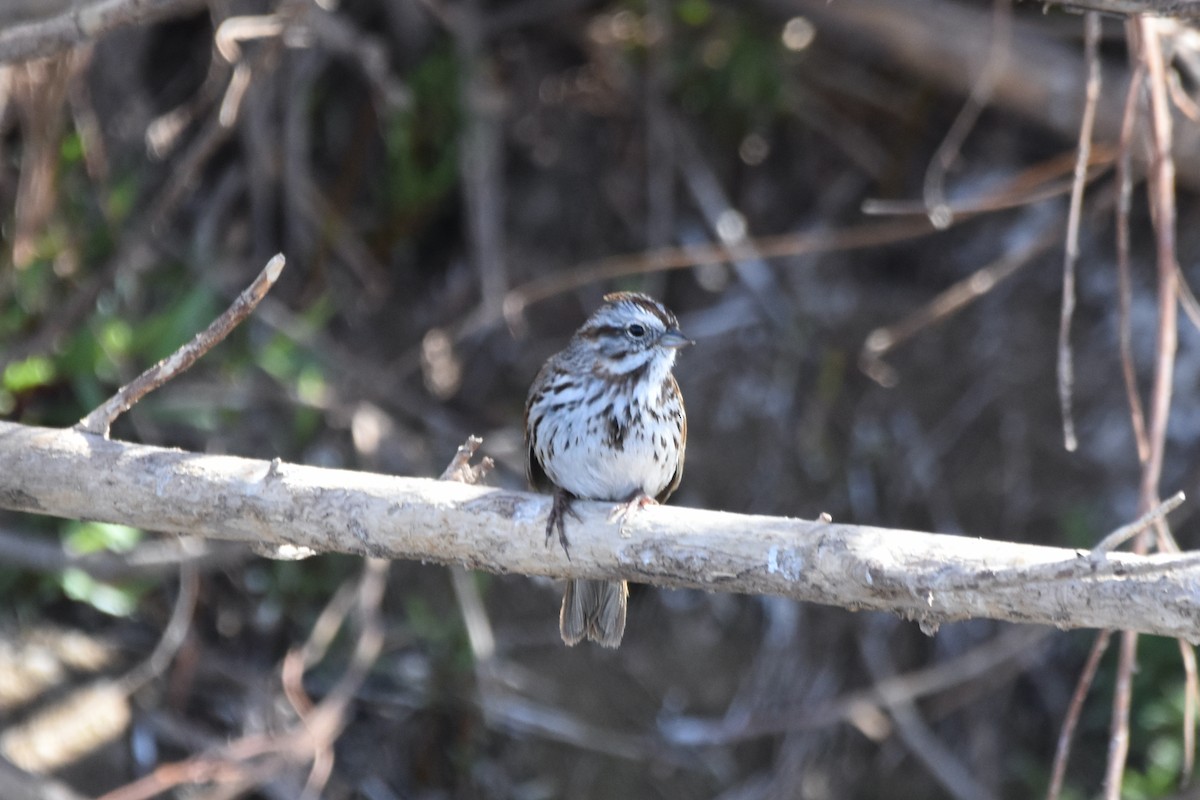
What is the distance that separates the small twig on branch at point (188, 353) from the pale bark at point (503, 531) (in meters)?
0.06

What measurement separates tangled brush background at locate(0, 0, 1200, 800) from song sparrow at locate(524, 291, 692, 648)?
731 millimetres

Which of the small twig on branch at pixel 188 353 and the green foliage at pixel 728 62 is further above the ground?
the green foliage at pixel 728 62

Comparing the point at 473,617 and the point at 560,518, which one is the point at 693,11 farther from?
the point at 560,518

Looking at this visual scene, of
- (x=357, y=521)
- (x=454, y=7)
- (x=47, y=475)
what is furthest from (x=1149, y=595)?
(x=454, y=7)

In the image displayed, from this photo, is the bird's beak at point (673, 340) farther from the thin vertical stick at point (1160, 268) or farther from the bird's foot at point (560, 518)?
the thin vertical stick at point (1160, 268)

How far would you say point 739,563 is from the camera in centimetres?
244

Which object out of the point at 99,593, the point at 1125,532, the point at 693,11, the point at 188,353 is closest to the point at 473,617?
the point at 99,593

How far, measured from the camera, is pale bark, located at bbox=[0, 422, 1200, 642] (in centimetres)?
229

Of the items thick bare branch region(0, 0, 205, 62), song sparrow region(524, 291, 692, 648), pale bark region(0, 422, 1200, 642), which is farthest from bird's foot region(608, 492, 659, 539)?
thick bare branch region(0, 0, 205, 62)

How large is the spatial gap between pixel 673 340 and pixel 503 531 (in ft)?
3.39

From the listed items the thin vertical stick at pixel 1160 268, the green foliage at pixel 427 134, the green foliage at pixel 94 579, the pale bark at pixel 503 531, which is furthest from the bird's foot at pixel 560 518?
the green foliage at pixel 427 134

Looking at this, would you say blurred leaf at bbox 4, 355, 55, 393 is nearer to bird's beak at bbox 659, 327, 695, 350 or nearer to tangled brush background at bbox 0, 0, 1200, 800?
tangled brush background at bbox 0, 0, 1200, 800

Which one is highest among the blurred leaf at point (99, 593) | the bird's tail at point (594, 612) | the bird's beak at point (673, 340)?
the bird's beak at point (673, 340)

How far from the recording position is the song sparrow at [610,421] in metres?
3.44
